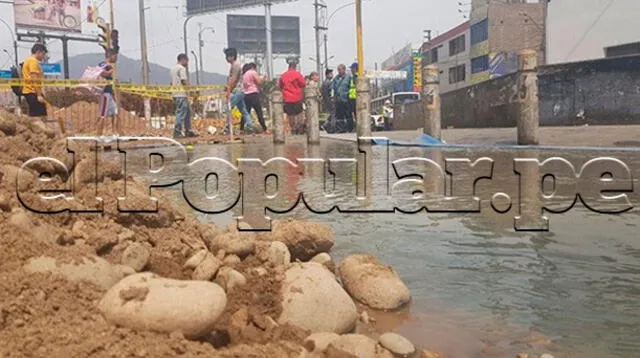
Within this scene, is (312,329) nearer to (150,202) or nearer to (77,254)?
(77,254)

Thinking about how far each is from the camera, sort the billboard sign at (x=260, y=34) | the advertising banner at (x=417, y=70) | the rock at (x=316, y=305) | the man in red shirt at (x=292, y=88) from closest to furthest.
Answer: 1. the rock at (x=316, y=305)
2. the man in red shirt at (x=292, y=88)
3. the advertising banner at (x=417, y=70)
4. the billboard sign at (x=260, y=34)

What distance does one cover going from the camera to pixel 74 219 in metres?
2.82

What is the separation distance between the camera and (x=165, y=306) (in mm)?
1992

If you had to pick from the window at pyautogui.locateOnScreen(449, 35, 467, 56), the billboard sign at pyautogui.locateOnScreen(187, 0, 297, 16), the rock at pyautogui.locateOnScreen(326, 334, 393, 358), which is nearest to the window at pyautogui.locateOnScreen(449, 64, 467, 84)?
the window at pyautogui.locateOnScreen(449, 35, 467, 56)

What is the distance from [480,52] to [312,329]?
5008cm

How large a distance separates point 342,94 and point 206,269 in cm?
1465

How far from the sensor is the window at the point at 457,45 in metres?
53.5

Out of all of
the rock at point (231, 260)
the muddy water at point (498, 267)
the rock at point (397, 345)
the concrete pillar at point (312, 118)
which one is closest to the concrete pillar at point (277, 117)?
the concrete pillar at point (312, 118)

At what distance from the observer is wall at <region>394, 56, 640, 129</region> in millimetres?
15805

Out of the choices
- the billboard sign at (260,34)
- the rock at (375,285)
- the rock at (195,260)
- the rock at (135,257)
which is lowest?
the rock at (375,285)

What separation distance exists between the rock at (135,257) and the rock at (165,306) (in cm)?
46

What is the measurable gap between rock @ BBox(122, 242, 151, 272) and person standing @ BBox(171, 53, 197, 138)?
12.2 metres

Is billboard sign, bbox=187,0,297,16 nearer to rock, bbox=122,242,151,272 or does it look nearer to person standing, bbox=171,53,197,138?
person standing, bbox=171,53,197,138

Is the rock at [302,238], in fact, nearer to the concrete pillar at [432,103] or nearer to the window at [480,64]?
the concrete pillar at [432,103]
